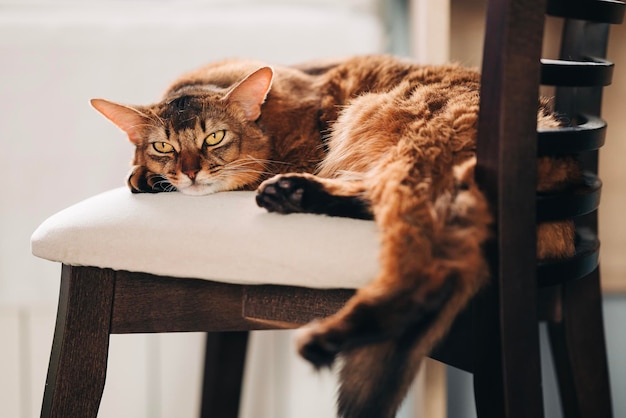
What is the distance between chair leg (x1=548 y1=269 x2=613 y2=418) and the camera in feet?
3.32

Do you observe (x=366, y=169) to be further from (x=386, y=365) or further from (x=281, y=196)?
(x=386, y=365)

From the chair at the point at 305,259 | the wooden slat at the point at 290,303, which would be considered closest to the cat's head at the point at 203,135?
the chair at the point at 305,259

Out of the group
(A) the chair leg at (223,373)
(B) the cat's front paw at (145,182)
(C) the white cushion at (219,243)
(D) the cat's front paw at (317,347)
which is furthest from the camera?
(A) the chair leg at (223,373)

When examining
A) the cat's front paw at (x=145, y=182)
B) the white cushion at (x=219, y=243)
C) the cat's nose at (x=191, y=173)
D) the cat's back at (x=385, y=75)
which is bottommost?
the white cushion at (x=219, y=243)

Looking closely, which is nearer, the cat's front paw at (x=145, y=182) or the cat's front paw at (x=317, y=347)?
the cat's front paw at (x=317, y=347)

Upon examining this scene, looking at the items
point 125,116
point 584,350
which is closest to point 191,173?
point 125,116

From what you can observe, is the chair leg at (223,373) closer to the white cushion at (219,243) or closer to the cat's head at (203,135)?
the cat's head at (203,135)

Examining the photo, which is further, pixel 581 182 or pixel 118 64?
pixel 118 64

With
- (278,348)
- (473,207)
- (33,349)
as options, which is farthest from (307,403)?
(473,207)

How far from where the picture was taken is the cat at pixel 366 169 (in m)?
0.62

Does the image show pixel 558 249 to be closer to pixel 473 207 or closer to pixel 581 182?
pixel 581 182

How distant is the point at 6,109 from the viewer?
1425mm

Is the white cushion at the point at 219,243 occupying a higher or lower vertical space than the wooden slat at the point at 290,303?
higher

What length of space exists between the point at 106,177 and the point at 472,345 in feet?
3.12
